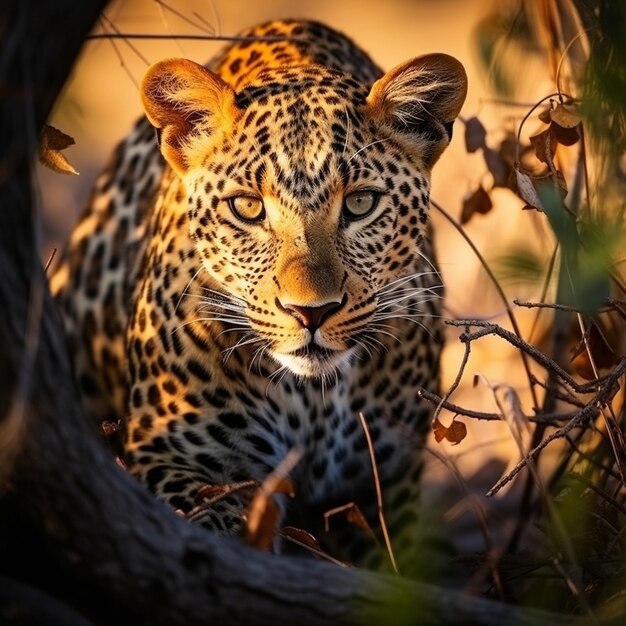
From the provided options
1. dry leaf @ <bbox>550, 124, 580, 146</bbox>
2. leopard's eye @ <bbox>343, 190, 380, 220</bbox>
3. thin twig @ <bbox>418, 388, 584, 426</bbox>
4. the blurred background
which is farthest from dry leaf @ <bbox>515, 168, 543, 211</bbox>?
thin twig @ <bbox>418, 388, 584, 426</bbox>

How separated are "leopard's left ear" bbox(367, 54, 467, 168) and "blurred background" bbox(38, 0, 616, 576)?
15 cm

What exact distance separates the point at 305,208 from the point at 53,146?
0.91 m

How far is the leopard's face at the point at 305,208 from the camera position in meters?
4.84

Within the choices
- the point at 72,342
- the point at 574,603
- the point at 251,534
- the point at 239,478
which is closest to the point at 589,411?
the point at 574,603

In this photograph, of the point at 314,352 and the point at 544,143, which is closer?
the point at 314,352

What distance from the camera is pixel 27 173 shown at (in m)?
3.08

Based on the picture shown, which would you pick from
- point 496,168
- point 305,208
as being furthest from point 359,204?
point 496,168

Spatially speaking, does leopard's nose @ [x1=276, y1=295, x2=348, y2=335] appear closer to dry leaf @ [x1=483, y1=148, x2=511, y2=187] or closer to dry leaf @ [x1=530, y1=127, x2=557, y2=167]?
dry leaf @ [x1=530, y1=127, x2=557, y2=167]

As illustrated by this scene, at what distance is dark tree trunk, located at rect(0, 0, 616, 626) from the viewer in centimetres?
315

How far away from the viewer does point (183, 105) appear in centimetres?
520

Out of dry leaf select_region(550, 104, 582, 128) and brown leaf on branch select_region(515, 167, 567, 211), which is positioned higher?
dry leaf select_region(550, 104, 582, 128)

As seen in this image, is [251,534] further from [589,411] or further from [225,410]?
[225,410]

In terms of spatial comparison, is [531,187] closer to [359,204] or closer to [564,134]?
[564,134]

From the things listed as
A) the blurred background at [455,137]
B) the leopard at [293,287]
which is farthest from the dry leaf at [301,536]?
the blurred background at [455,137]
